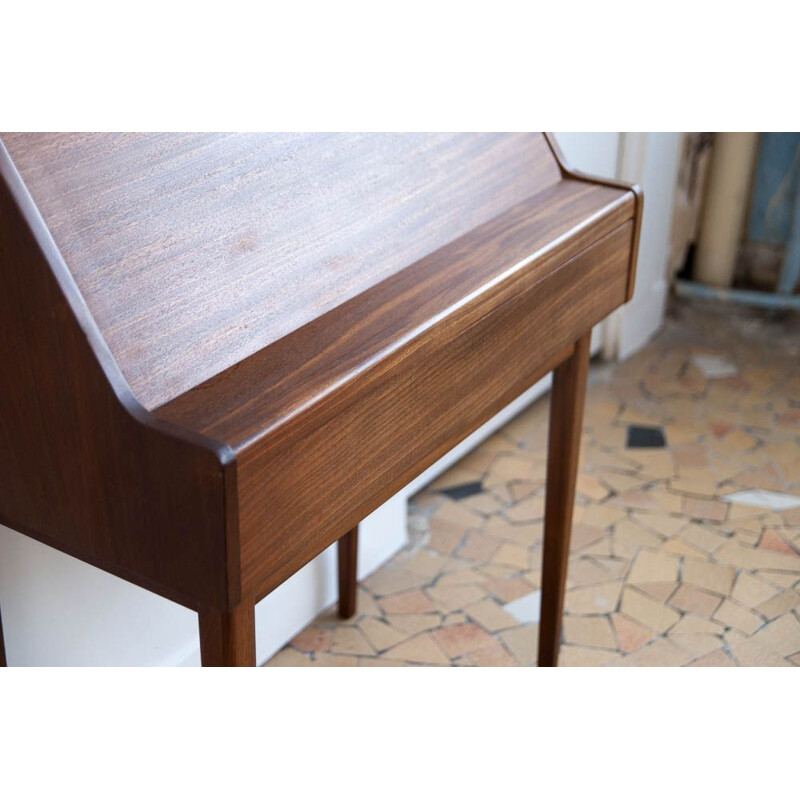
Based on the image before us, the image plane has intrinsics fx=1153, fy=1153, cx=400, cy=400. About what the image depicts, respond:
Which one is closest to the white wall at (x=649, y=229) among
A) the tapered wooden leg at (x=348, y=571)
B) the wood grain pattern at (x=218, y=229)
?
the tapered wooden leg at (x=348, y=571)

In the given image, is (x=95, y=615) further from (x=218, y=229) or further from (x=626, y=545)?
(x=626, y=545)

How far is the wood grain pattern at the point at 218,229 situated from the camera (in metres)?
1.10

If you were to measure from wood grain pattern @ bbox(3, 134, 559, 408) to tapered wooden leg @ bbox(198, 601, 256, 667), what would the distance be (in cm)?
22

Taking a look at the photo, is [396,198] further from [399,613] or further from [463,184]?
[399,613]

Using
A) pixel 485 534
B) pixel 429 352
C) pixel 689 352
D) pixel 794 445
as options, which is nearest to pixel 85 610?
pixel 429 352

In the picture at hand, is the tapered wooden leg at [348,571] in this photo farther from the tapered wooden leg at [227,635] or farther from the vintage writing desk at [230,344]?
the tapered wooden leg at [227,635]

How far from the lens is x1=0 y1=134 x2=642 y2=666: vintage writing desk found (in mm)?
1056

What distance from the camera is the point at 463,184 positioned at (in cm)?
157

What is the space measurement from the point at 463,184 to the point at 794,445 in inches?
65.3

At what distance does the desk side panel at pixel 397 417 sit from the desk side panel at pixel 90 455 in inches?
1.9

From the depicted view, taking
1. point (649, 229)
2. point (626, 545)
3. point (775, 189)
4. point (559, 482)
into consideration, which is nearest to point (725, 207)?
point (775, 189)

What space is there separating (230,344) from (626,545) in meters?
1.53

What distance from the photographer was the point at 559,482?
75.0 inches

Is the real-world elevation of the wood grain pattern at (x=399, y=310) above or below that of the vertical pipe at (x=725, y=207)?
above
